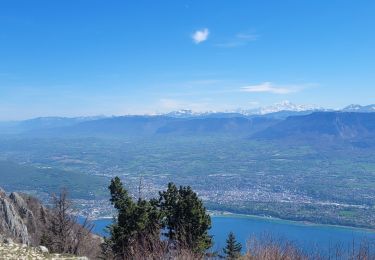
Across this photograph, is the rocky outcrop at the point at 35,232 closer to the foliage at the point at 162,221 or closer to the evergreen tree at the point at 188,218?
the foliage at the point at 162,221

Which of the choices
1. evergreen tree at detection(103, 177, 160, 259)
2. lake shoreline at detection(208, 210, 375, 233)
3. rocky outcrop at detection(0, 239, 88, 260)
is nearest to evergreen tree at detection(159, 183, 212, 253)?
evergreen tree at detection(103, 177, 160, 259)

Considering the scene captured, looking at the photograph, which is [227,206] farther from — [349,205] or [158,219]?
[158,219]

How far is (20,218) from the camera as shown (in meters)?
49.2

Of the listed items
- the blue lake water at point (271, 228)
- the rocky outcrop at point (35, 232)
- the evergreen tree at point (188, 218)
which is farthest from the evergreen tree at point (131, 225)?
the blue lake water at point (271, 228)

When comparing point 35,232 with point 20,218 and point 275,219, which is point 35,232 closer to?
point 20,218

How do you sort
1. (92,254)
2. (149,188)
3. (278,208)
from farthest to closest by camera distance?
(149,188) → (278,208) → (92,254)

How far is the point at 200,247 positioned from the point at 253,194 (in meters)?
165

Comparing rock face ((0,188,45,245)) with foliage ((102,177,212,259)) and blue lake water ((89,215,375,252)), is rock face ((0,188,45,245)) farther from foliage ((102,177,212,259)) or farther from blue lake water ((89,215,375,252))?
blue lake water ((89,215,375,252))

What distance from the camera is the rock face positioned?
146 feet

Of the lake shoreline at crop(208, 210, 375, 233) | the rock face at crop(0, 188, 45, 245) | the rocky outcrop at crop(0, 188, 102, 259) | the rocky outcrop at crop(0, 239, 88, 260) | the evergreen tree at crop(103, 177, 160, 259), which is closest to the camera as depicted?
the rocky outcrop at crop(0, 239, 88, 260)

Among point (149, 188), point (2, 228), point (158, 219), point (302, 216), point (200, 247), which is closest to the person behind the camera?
point (200, 247)

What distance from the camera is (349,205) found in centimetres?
15825

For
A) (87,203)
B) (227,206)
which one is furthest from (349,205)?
(87,203)

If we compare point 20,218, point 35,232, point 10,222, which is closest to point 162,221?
point 10,222
